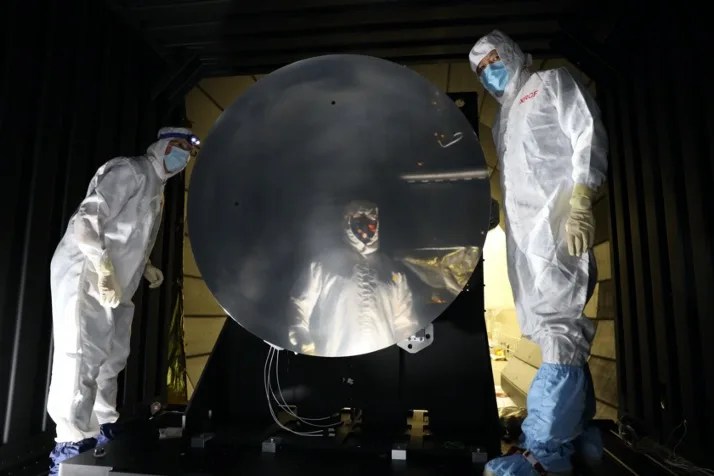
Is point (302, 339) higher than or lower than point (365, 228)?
lower

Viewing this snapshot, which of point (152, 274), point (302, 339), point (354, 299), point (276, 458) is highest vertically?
point (152, 274)

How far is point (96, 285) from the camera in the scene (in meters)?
1.68

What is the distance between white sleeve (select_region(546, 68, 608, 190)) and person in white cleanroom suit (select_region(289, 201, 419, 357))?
584mm

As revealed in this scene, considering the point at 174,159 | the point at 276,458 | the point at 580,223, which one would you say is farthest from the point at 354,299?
the point at 174,159

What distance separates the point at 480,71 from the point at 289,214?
791 millimetres

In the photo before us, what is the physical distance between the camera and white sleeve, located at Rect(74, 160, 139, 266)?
5.27 feet

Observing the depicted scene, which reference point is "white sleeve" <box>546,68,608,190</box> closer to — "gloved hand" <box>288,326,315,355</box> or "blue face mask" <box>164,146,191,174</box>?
"gloved hand" <box>288,326,315,355</box>

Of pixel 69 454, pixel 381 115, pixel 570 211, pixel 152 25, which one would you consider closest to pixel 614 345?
pixel 570 211

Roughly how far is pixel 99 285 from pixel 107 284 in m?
0.02

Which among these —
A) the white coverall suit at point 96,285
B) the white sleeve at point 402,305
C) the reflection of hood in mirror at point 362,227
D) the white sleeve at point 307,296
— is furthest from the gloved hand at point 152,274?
the white sleeve at point 402,305

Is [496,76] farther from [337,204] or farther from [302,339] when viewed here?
[302,339]

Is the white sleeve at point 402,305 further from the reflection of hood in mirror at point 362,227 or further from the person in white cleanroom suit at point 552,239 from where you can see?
the person in white cleanroom suit at point 552,239

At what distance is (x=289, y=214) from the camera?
1389 mm

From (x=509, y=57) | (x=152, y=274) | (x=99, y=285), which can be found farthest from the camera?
(x=152, y=274)
